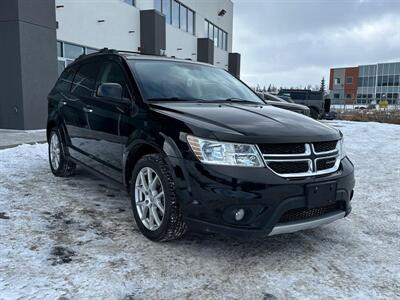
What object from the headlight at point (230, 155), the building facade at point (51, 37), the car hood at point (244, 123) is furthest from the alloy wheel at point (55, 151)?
the building facade at point (51, 37)

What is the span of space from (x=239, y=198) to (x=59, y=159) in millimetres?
3726

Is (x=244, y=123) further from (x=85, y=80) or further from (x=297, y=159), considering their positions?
(x=85, y=80)

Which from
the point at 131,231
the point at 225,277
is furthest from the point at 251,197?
the point at 131,231

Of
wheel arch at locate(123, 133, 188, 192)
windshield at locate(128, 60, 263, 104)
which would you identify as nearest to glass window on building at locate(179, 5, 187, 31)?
windshield at locate(128, 60, 263, 104)

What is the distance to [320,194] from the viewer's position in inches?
123

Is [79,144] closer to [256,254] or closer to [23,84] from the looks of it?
[256,254]

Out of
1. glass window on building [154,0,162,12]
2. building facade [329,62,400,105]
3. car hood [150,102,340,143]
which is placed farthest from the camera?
building facade [329,62,400,105]

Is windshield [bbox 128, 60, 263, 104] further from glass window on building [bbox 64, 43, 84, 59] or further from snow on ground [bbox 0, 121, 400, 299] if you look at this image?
glass window on building [bbox 64, 43, 84, 59]

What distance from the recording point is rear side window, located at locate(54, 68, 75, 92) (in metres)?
A: 5.56

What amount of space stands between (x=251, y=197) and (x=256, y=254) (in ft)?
2.37

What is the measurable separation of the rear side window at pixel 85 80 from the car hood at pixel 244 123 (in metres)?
1.49

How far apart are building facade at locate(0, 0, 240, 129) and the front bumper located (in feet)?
31.4

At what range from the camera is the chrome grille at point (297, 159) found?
3.01 meters

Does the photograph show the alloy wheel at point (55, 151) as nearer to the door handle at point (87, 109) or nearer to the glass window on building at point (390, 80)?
the door handle at point (87, 109)
